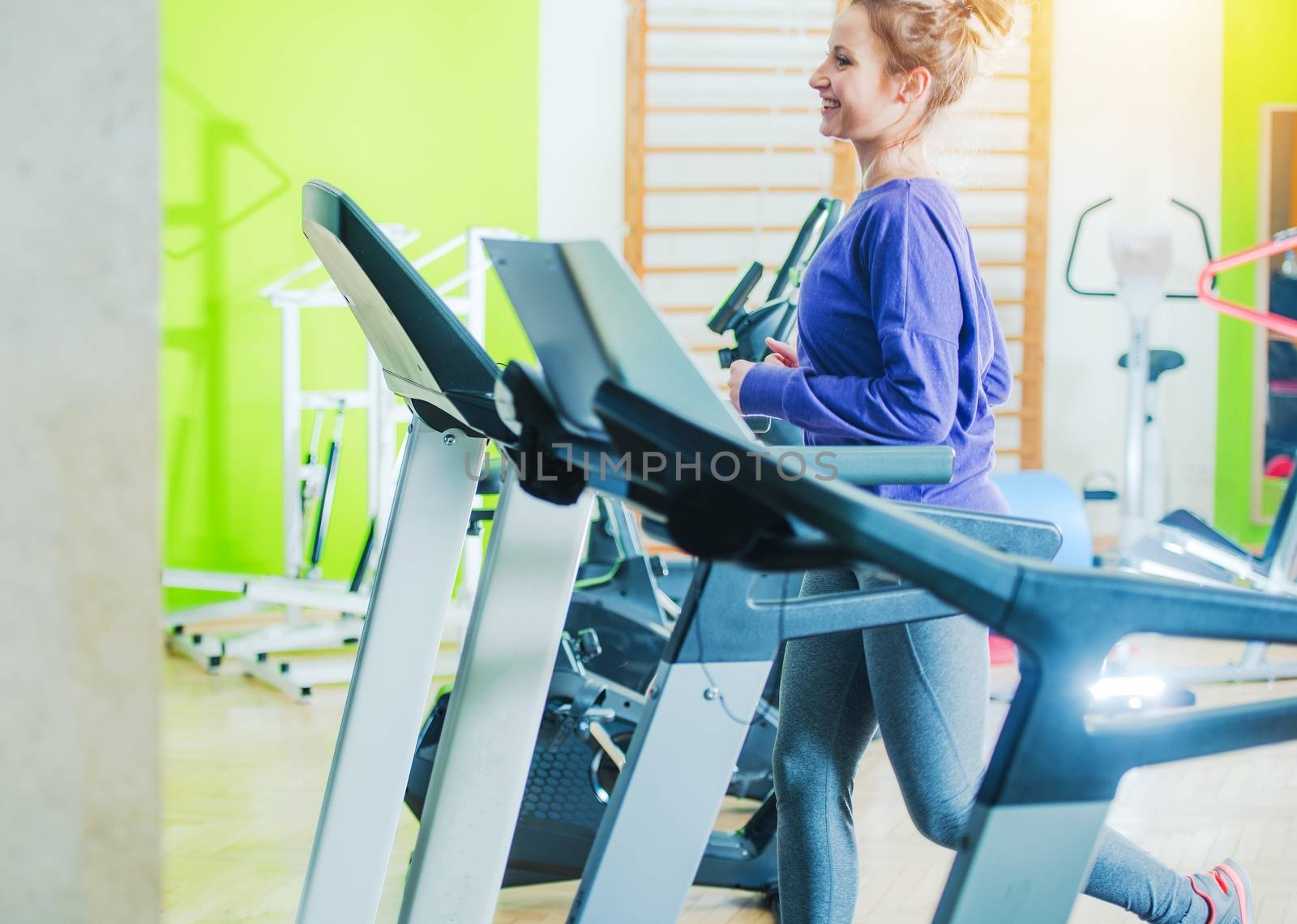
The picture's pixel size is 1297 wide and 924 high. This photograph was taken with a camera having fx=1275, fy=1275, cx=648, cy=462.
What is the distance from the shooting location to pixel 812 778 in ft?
5.03

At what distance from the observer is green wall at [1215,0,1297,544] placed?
5754mm

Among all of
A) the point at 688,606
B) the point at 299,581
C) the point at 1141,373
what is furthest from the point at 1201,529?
the point at 688,606

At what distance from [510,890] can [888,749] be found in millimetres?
1185

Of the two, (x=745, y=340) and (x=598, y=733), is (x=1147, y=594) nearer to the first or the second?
(x=598, y=733)

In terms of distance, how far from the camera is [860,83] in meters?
1.56

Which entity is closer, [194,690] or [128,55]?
[128,55]

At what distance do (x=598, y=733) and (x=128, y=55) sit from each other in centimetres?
170

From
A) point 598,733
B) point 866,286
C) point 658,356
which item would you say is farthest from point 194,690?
point 658,356

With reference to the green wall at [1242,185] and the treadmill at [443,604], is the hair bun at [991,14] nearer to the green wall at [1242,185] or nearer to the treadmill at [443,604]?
the treadmill at [443,604]

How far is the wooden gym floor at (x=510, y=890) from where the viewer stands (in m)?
2.32

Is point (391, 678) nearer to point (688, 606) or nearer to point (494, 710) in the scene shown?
point (494, 710)

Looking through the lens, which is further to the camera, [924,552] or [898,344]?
[898,344]

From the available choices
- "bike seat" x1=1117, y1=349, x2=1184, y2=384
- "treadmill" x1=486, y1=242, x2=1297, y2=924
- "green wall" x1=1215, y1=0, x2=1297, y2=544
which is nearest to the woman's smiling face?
"treadmill" x1=486, y1=242, x2=1297, y2=924

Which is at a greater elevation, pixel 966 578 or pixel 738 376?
pixel 738 376
